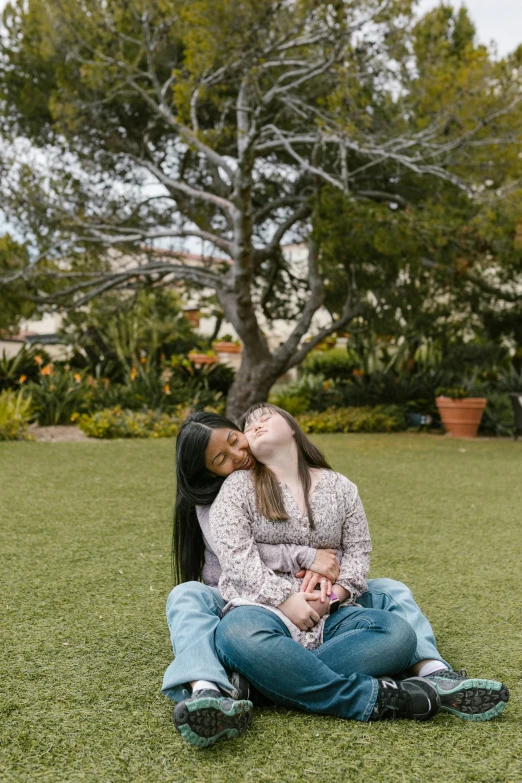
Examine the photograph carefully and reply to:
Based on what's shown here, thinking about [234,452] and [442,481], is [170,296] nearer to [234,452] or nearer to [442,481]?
[442,481]

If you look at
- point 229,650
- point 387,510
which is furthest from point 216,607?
point 387,510

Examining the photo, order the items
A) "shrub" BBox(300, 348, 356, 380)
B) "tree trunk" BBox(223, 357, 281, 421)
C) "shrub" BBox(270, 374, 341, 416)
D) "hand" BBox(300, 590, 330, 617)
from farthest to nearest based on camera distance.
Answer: "shrub" BBox(300, 348, 356, 380), "shrub" BBox(270, 374, 341, 416), "tree trunk" BBox(223, 357, 281, 421), "hand" BBox(300, 590, 330, 617)

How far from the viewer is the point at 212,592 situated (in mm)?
2475

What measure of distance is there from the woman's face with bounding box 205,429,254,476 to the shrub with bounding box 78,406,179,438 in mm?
7223

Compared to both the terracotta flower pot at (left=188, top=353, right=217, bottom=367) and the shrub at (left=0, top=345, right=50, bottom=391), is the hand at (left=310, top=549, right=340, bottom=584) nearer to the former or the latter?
the shrub at (left=0, top=345, right=50, bottom=391)

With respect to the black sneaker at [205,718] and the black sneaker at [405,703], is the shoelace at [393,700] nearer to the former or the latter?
the black sneaker at [405,703]

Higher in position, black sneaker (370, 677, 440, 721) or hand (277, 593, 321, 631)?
hand (277, 593, 321, 631)

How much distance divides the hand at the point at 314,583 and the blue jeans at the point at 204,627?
24 cm

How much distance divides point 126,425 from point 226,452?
747 cm

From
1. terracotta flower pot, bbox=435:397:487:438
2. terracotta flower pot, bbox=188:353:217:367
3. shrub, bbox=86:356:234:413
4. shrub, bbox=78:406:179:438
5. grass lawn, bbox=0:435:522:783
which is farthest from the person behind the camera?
terracotta flower pot, bbox=188:353:217:367

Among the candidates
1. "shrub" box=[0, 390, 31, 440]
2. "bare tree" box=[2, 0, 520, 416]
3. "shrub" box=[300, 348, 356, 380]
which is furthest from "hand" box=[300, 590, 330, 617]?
"shrub" box=[300, 348, 356, 380]

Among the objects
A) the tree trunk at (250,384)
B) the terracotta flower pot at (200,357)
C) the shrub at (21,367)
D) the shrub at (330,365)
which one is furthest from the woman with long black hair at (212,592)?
the terracotta flower pot at (200,357)

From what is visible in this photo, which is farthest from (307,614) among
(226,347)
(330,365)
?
(226,347)

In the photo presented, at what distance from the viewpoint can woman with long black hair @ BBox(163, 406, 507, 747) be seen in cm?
200
